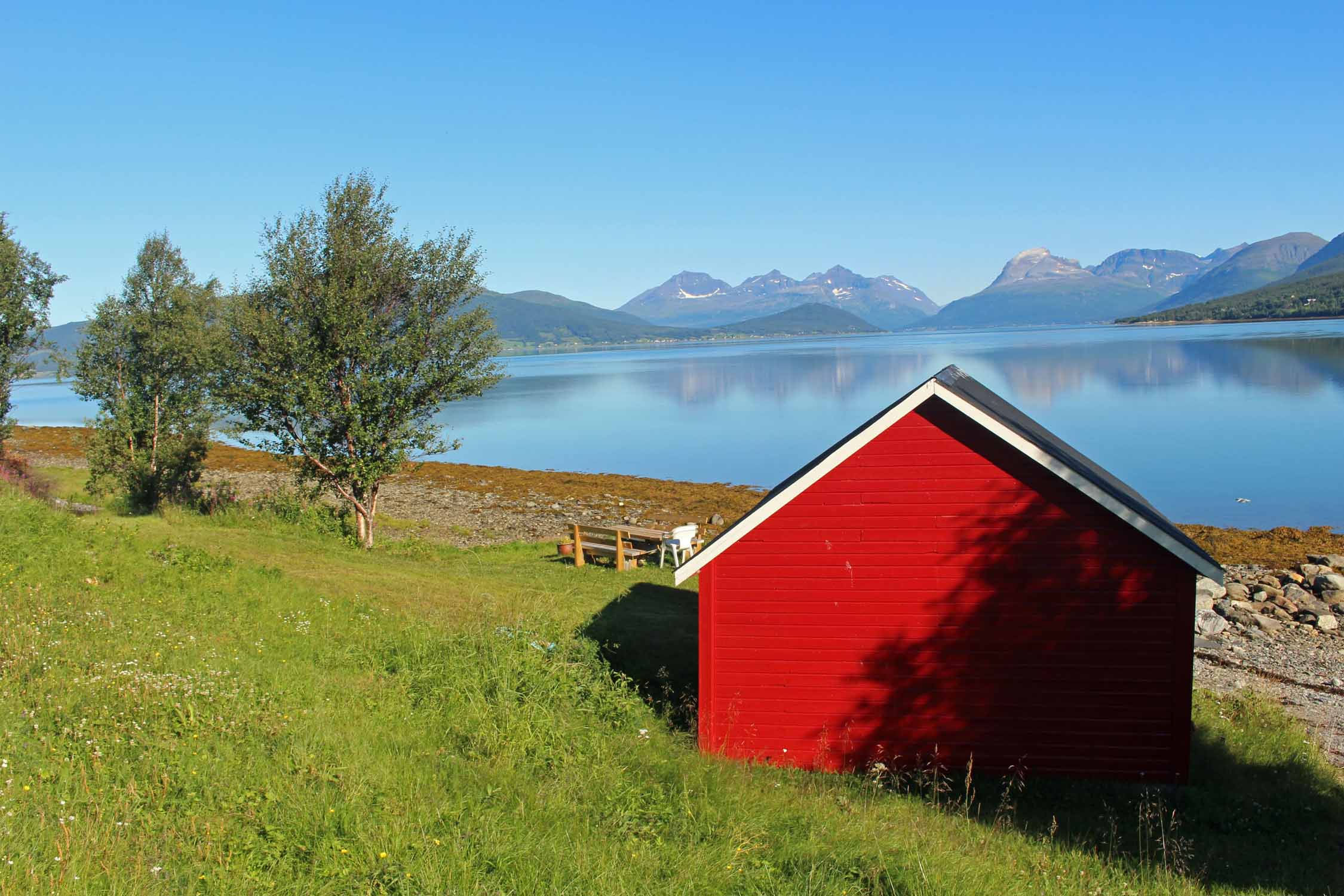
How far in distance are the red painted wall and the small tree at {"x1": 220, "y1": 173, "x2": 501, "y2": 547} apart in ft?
43.2

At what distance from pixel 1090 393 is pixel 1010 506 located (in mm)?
82107

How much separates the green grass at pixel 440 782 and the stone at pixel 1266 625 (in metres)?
7.59

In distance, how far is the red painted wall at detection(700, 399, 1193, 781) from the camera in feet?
38.4

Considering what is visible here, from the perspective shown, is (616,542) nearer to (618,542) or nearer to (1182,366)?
(618,542)

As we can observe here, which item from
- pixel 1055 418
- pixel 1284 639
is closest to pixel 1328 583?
pixel 1284 639

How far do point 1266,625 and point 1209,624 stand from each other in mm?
1801

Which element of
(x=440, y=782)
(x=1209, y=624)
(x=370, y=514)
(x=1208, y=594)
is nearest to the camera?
(x=440, y=782)

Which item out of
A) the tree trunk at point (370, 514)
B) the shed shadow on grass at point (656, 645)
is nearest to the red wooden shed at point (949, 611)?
the shed shadow on grass at point (656, 645)

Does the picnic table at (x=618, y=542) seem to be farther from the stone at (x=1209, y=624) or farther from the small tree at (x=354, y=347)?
the stone at (x=1209, y=624)

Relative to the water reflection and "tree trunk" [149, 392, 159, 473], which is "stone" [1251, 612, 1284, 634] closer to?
"tree trunk" [149, 392, 159, 473]

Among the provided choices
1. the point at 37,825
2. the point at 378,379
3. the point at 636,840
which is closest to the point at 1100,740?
Answer: the point at 636,840

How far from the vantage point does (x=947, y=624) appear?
12125mm

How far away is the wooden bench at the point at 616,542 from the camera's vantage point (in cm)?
2344

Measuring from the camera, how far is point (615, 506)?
40031mm
